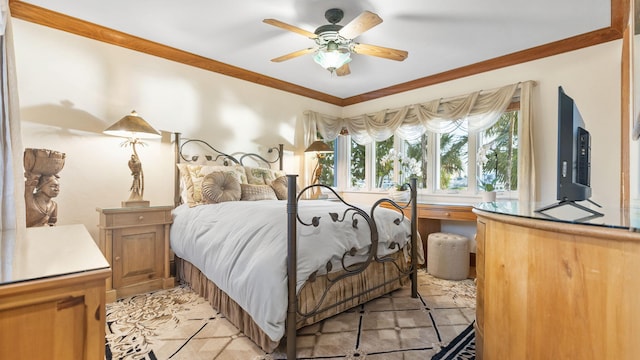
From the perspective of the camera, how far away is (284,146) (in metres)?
4.52

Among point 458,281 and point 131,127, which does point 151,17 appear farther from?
point 458,281

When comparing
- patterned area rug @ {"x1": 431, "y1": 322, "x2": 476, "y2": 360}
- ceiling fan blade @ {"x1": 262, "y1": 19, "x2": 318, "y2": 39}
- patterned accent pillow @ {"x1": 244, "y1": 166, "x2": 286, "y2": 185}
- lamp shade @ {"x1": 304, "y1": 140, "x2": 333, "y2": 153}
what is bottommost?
patterned area rug @ {"x1": 431, "y1": 322, "x2": 476, "y2": 360}

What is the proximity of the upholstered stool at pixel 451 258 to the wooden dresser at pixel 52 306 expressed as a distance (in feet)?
10.1

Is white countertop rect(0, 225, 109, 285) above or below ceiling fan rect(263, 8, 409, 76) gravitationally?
below

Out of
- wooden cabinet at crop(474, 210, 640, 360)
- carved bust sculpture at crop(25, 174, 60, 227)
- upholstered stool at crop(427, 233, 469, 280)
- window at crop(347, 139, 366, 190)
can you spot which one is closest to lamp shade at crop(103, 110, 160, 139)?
carved bust sculpture at crop(25, 174, 60, 227)

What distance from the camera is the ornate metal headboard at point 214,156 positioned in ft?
11.2

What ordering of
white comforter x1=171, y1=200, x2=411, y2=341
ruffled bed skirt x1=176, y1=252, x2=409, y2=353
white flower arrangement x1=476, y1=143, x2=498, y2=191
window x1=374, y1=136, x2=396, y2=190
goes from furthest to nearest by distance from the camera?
1. window x1=374, y1=136, x2=396, y2=190
2. white flower arrangement x1=476, y1=143, x2=498, y2=191
3. ruffled bed skirt x1=176, y1=252, x2=409, y2=353
4. white comforter x1=171, y1=200, x2=411, y2=341

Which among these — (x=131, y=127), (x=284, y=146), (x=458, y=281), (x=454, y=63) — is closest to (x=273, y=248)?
(x=131, y=127)

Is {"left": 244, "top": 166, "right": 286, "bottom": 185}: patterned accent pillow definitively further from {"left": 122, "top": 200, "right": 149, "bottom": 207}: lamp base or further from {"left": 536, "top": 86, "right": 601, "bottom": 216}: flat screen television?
{"left": 536, "top": 86, "right": 601, "bottom": 216}: flat screen television

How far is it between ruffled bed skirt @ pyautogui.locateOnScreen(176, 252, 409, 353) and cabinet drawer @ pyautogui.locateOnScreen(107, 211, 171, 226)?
1.67 ft

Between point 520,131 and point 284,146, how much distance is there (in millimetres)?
3027

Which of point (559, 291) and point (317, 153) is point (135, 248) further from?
point (559, 291)

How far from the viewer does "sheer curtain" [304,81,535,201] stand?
128 inches

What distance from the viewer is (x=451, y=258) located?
317cm
